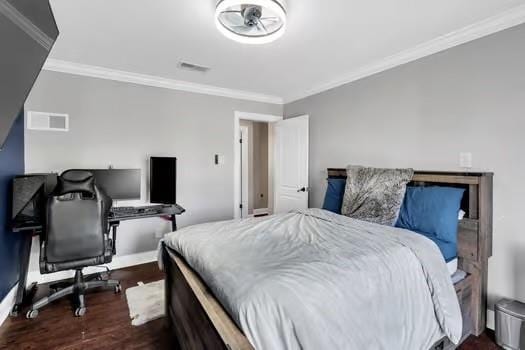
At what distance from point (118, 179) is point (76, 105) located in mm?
978

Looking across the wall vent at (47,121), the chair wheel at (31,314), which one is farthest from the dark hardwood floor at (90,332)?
the wall vent at (47,121)

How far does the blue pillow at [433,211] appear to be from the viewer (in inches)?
78.7

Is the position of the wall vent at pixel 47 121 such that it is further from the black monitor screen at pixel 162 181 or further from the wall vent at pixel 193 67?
the wall vent at pixel 193 67

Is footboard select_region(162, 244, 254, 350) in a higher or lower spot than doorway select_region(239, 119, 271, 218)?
lower

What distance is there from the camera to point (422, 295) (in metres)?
1.54

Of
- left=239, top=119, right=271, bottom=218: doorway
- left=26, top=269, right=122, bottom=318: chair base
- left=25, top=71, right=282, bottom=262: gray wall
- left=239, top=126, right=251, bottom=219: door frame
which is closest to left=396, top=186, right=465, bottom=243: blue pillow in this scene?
left=25, top=71, right=282, bottom=262: gray wall

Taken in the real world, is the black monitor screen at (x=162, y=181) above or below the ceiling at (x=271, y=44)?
below

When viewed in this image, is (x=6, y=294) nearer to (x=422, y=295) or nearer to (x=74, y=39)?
(x=74, y=39)

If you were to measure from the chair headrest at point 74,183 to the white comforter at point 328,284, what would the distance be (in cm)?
93

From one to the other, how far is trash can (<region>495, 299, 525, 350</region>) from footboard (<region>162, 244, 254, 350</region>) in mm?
1951

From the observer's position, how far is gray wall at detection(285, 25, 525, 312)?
6.46 ft

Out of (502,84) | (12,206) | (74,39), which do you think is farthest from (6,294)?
A: (502,84)

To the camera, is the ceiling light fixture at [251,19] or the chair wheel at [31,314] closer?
the ceiling light fixture at [251,19]

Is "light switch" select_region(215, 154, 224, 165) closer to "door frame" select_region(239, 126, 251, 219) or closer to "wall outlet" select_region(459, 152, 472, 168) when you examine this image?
"door frame" select_region(239, 126, 251, 219)
